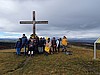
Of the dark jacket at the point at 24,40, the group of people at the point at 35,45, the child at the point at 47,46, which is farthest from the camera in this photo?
the child at the point at 47,46

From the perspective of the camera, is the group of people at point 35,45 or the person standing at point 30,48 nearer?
the person standing at point 30,48

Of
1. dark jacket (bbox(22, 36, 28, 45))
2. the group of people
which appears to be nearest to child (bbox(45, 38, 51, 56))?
the group of people

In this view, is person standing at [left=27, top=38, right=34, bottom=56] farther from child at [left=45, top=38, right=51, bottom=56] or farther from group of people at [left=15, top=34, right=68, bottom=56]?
child at [left=45, top=38, right=51, bottom=56]

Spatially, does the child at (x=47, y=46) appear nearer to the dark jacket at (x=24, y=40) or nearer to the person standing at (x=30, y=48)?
the person standing at (x=30, y=48)

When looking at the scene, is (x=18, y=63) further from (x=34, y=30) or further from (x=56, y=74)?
(x=34, y=30)

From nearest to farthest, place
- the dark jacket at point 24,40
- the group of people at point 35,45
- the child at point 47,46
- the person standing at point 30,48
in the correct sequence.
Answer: the person standing at point 30,48, the group of people at point 35,45, the dark jacket at point 24,40, the child at point 47,46

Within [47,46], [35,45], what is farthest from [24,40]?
[47,46]

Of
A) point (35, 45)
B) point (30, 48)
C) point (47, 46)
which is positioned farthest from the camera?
point (47, 46)

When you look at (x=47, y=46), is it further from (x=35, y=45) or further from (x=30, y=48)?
(x=30, y=48)

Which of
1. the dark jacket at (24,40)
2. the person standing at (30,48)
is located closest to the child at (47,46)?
the person standing at (30,48)

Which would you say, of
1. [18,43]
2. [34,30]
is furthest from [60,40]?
[18,43]

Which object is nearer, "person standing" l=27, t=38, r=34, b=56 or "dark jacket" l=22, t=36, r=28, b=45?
"person standing" l=27, t=38, r=34, b=56

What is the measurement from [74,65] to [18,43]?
11.0 meters

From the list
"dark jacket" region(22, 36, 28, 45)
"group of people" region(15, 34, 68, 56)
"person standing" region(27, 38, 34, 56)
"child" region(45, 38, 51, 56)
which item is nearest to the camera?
"person standing" region(27, 38, 34, 56)
